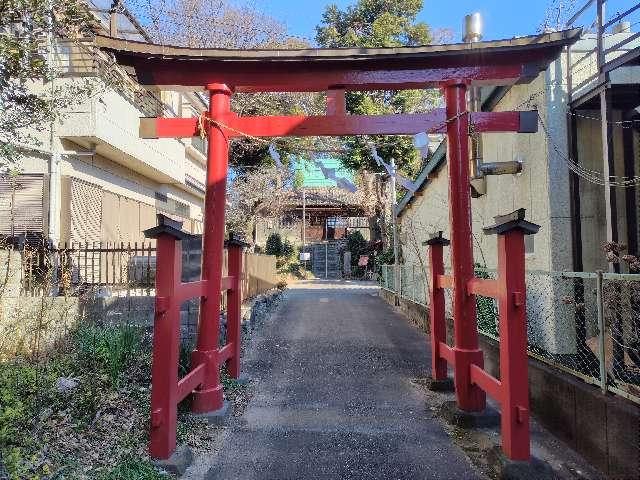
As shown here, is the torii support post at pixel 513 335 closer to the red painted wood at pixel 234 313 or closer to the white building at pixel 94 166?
the red painted wood at pixel 234 313

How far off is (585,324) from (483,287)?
2.11 metres

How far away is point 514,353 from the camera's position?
3.50 m

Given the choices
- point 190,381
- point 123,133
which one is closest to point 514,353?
point 190,381

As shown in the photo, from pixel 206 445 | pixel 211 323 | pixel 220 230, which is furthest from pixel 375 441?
pixel 220 230

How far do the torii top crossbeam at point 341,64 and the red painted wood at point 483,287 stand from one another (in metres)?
2.30

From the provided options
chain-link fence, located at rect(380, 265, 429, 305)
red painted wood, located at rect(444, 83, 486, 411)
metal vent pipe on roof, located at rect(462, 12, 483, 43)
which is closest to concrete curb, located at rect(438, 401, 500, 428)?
red painted wood, located at rect(444, 83, 486, 411)

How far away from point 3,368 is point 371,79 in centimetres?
509

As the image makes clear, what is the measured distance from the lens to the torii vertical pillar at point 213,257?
15.4 ft

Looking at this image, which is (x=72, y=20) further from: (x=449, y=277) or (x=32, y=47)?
(x=449, y=277)

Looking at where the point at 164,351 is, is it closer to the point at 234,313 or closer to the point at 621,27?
the point at 234,313

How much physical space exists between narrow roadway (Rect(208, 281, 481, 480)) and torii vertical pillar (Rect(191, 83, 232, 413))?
1.42 feet

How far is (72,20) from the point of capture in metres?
6.21

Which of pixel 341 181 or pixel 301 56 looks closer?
pixel 301 56

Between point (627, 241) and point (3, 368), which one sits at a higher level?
point (627, 241)
